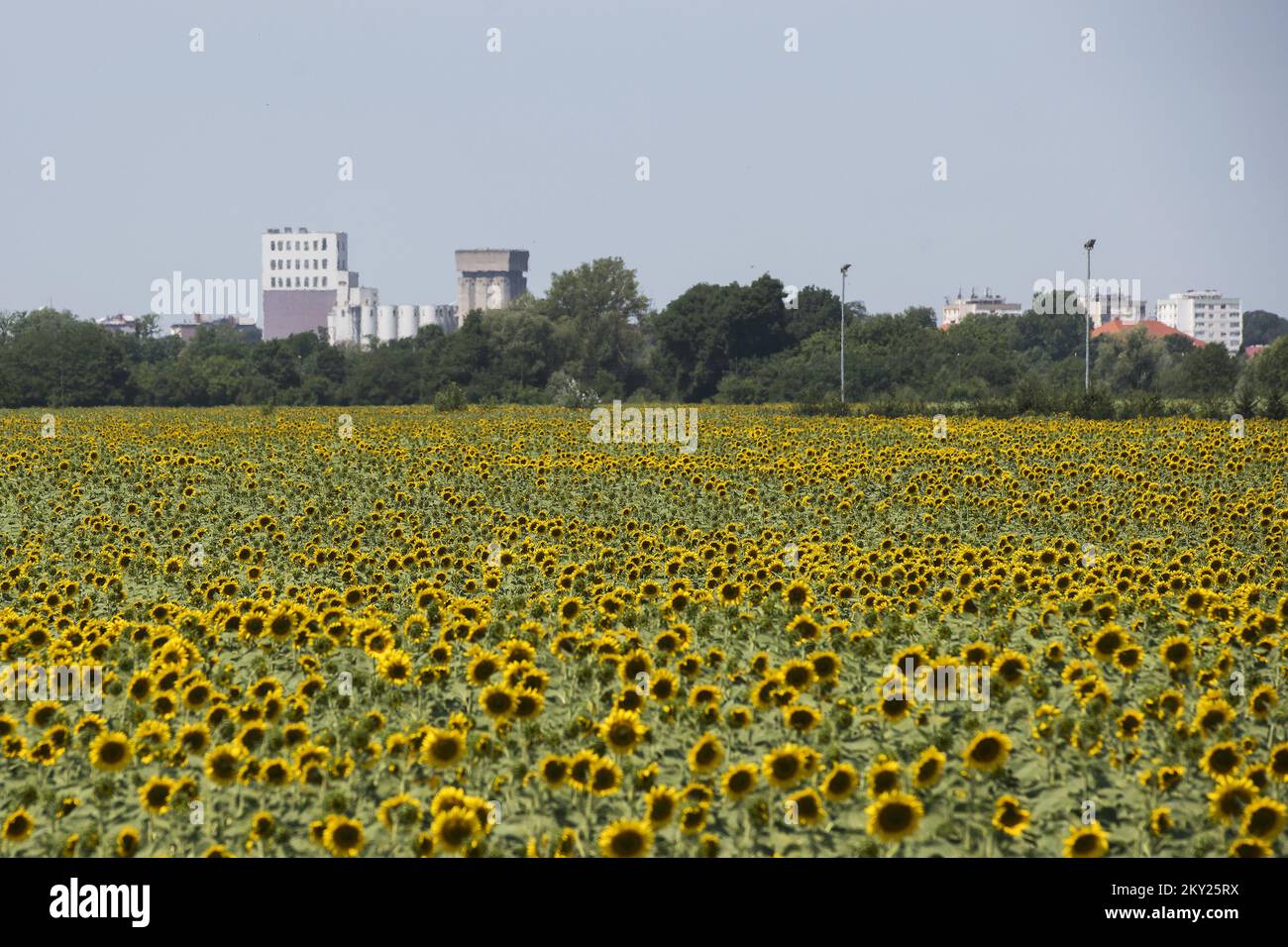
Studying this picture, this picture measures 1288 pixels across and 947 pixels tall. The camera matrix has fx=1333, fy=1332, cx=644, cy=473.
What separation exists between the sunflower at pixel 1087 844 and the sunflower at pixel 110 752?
206 inches

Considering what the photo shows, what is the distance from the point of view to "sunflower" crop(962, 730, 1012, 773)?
24.6ft

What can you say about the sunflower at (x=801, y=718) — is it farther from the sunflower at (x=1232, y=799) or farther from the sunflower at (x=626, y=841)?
the sunflower at (x=1232, y=799)

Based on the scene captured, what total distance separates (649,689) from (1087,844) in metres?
2.79

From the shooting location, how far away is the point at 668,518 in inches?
692

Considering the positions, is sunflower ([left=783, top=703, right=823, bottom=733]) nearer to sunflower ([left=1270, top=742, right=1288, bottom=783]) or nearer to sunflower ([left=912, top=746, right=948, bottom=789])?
sunflower ([left=912, top=746, right=948, bottom=789])

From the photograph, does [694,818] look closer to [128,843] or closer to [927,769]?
[927,769]

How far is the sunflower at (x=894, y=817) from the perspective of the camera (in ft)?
22.5

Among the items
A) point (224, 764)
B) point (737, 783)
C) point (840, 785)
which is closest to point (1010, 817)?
point (840, 785)

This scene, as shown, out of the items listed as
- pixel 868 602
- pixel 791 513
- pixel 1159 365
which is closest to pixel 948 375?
pixel 1159 365

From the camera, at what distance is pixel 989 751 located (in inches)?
296

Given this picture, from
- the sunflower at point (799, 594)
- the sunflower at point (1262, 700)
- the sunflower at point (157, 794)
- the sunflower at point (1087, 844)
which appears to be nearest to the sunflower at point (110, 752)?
the sunflower at point (157, 794)

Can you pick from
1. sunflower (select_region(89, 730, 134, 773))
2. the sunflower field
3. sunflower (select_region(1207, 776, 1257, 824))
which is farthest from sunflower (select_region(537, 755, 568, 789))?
sunflower (select_region(1207, 776, 1257, 824))

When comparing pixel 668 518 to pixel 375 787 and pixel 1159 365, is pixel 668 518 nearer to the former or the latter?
pixel 375 787

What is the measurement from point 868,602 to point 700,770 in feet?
12.3
